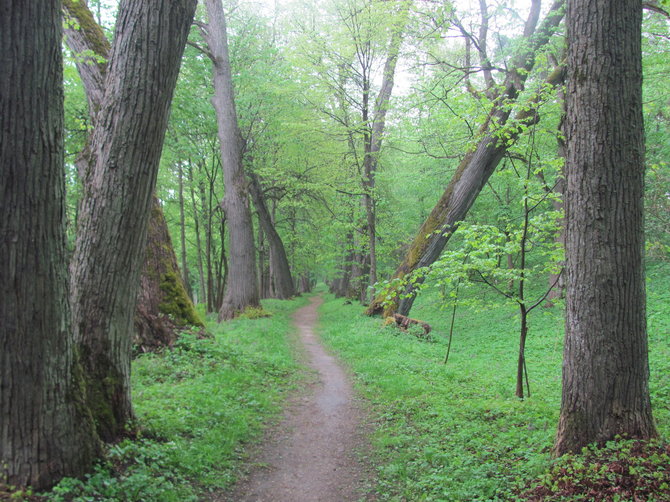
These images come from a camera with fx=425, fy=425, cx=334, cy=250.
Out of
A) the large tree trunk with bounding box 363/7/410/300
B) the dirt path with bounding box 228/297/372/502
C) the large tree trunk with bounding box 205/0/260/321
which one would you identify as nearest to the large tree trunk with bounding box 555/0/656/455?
the dirt path with bounding box 228/297/372/502

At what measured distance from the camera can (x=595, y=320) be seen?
3.53 metres

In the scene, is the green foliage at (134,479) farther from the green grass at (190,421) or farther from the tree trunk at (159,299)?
the tree trunk at (159,299)

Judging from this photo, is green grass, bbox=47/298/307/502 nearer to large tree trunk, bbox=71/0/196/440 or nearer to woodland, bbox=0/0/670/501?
woodland, bbox=0/0/670/501

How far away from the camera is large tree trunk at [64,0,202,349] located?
20.9 ft

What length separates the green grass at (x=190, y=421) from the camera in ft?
11.1

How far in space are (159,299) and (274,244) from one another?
15.0m

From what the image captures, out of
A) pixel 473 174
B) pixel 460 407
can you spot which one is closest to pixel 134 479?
pixel 460 407

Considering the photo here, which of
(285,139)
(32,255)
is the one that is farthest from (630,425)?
(285,139)

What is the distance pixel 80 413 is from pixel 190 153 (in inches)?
552

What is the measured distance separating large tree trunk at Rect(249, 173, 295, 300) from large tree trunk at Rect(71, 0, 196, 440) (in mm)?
15653

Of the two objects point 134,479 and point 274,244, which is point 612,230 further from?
point 274,244

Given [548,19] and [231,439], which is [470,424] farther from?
[548,19]

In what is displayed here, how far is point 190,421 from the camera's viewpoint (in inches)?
193

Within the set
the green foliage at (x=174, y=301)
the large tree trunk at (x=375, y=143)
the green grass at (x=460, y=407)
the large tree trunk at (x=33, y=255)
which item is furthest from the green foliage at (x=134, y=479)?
the large tree trunk at (x=375, y=143)
